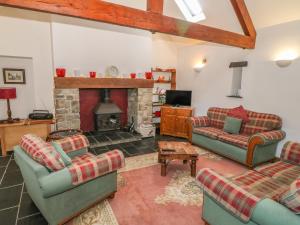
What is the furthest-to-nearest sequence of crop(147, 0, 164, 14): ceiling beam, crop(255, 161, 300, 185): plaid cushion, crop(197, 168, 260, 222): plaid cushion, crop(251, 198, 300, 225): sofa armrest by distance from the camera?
crop(147, 0, 164, 14): ceiling beam, crop(255, 161, 300, 185): plaid cushion, crop(197, 168, 260, 222): plaid cushion, crop(251, 198, 300, 225): sofa armrest

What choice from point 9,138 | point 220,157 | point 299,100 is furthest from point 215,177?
point 9,138

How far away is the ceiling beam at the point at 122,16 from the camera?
7.13 ft

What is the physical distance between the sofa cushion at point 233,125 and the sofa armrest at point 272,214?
2753 millimetres

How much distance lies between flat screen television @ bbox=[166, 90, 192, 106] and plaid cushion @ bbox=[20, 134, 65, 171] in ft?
13.4

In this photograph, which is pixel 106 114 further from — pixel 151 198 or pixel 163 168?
pixel 151 198

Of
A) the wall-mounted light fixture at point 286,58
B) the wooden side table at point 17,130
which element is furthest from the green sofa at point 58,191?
the wall-mounted light fixture at point 286,58

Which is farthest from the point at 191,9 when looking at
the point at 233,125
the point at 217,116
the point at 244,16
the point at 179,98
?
the point at 233,125

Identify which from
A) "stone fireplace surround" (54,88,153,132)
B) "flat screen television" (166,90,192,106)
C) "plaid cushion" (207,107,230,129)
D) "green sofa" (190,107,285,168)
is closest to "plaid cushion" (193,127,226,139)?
"green sofa" (190,107,285,168)

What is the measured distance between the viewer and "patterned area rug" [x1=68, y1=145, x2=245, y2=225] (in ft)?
7.15

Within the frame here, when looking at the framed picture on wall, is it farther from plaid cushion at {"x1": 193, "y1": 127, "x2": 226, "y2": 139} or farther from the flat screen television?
plaid cushion at {"x1": 193, "y1": 127, "x2": 226, "y2": 139}

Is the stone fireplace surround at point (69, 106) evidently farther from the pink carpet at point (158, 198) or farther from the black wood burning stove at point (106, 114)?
the pink carpet at point (158, 198)

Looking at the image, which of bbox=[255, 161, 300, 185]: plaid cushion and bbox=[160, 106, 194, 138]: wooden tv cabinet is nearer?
bbox=[255, 161, 300, 185]: plaid cushion

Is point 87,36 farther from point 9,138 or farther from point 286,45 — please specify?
point 286,45

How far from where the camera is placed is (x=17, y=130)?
3.88 meters
